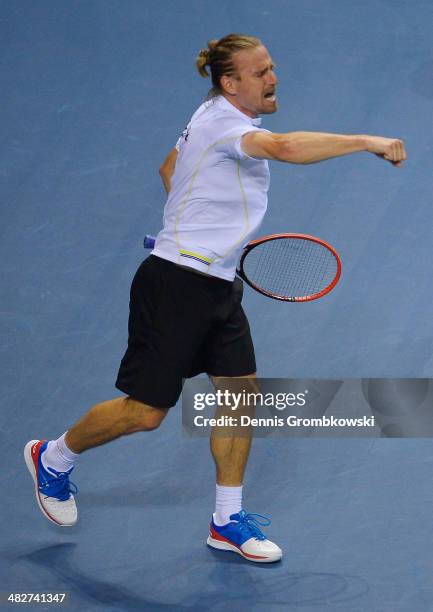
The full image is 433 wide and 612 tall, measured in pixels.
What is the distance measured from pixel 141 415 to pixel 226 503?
19.0 inches

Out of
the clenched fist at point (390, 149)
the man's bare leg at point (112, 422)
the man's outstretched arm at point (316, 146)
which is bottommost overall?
the man's bare leg at point (112, 422)

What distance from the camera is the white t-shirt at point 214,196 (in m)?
4.64

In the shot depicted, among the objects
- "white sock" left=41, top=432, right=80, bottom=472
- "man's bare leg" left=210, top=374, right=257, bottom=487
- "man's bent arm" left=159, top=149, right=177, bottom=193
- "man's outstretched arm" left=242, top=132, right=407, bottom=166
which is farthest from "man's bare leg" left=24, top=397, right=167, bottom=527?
"man's outstretched arm" left=242, top=132, right=407, bottom=166

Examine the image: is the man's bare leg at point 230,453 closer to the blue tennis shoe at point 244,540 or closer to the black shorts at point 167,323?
the blue tennis shoe at point 244,540

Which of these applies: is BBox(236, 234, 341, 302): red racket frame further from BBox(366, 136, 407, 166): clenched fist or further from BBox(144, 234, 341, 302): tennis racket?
BBox(366, 136, 407, 166): clenched fist

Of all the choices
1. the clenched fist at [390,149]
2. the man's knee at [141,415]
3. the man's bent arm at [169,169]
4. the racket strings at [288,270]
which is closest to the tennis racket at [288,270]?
the racket strings at [288,270]

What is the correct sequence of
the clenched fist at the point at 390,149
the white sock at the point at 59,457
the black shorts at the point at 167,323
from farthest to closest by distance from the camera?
1. the white sock at the point at 59,457
2. the black shorts at the point at 167,323
3. the clenched fist at the point at 390,149

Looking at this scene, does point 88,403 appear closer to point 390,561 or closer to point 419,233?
point 390,561

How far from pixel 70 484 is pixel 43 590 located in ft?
2.42

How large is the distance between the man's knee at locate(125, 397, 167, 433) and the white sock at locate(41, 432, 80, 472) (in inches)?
13.4

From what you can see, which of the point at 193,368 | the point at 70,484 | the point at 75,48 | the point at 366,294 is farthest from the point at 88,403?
the point at 75,48

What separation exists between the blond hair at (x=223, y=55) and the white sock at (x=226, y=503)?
4.73ft

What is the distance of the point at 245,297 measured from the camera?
251 inches

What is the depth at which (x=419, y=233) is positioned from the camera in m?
6.72
